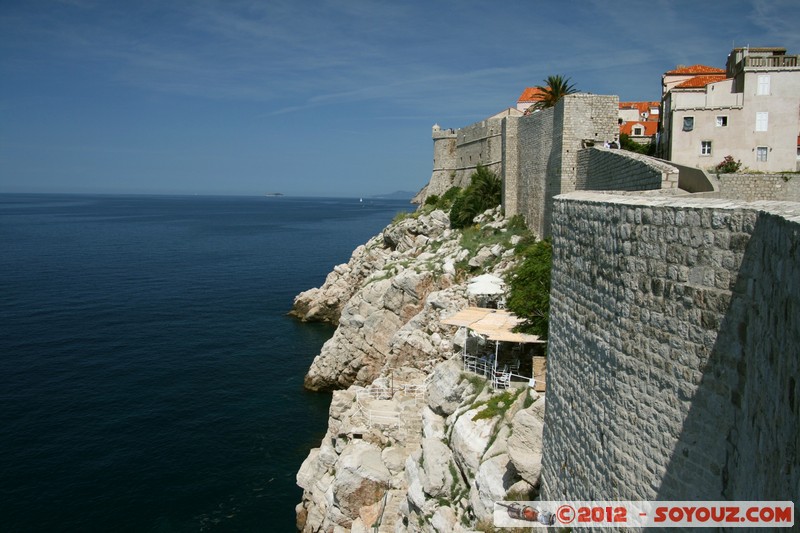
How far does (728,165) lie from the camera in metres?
19.0

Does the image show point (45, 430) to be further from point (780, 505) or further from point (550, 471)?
point (780, 505)

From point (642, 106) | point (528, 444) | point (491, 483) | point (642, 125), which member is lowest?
point (491, 483)

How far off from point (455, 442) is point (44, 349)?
28731 mm

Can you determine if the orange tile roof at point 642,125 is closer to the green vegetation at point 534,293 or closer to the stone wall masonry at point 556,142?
the stone wall masonry at point 556,142

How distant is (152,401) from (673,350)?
1031 inches

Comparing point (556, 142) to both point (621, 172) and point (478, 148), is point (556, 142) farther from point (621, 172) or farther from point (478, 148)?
point (478, 148)

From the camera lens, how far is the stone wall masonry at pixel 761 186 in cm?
1542

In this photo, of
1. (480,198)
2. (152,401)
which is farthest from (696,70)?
(152,401)

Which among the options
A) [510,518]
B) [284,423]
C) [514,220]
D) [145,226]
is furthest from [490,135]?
[145,226]

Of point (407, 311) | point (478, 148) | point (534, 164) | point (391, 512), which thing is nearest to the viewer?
point (391, 512)

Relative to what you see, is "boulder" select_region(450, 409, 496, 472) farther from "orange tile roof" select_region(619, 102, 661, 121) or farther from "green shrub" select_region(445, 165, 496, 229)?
"orange tile roof" select_region(619, 102, 661, 121)

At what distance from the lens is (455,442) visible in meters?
12.4

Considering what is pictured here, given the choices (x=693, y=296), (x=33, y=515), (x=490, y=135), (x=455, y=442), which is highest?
(x=490, y=135)

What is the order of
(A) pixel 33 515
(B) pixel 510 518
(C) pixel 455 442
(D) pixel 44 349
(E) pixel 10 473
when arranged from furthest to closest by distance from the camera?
1. (D) pixel 44 349
2. (E) pixel 10 473
3. (A) pixel 33 515
4. (C) pixel 455 442
5. (B) pixel 510 518
